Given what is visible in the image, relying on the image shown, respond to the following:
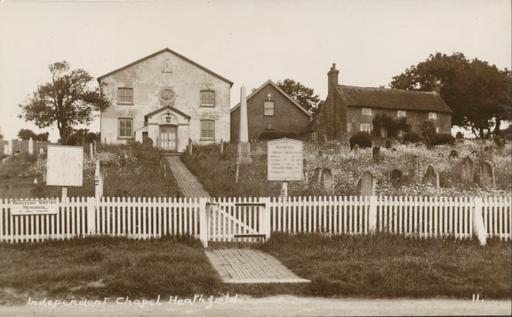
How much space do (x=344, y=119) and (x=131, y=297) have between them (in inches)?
1573

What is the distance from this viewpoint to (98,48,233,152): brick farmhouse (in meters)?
39.1

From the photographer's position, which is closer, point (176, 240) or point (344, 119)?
point (176, 240)

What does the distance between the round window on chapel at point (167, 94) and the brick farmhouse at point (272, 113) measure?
862 centimetres

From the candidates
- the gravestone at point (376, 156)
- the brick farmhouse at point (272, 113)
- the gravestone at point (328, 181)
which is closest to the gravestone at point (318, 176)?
the gravestone at point (328, 181)

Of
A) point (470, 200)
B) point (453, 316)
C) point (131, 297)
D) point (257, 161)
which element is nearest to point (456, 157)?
point (257, 161)

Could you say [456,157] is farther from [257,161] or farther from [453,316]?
[453,316]

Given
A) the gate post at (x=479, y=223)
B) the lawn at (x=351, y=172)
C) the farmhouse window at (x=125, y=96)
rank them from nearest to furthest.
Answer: the gate post at (x=479, y=223)
the lawn at (x=351, y=172)
the farmhouse window at (x=125, y=96)

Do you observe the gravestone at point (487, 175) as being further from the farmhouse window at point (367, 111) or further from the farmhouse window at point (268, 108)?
the farmhouse window at point (268, 108)

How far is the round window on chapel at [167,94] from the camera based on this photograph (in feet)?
131

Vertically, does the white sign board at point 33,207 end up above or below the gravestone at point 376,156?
below

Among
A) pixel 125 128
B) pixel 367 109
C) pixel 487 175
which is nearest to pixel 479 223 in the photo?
pixel 487 175

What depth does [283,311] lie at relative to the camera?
738 cm

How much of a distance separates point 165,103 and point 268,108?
35.3 ft

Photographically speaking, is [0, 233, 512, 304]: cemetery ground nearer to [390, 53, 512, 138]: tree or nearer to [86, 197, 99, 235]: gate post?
[86, 197, 99, 235]: gate post
